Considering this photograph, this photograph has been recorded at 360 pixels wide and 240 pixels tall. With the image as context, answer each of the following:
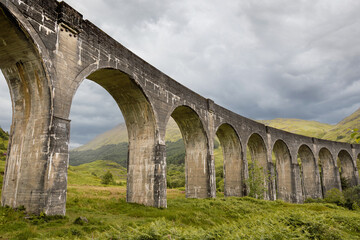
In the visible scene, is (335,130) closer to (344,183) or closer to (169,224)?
(344,183)

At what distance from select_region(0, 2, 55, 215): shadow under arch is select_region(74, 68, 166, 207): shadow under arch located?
3.95 m

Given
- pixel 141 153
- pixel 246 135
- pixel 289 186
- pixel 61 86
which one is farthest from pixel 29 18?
pixel 289 186

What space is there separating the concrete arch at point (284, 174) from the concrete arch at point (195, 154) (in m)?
14.0

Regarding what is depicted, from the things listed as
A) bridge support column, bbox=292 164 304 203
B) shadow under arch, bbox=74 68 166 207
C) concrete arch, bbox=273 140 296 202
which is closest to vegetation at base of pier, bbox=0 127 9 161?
shadow under arch, bbox=74 68 166 207

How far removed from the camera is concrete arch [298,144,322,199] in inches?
1296

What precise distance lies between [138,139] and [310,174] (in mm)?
27088

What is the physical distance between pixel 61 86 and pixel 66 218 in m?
4.56

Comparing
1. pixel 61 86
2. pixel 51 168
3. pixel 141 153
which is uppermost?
pixel 61 86

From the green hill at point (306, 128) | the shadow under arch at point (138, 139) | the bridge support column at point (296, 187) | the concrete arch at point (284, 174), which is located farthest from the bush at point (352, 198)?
the green hill at point (306, 128)

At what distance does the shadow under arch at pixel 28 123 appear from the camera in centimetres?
834

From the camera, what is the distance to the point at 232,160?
76.9 feet

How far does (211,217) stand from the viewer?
1296 centimetres

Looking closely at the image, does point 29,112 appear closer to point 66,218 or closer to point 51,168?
point 51,168

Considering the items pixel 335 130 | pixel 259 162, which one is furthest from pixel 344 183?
pixel 335 130
